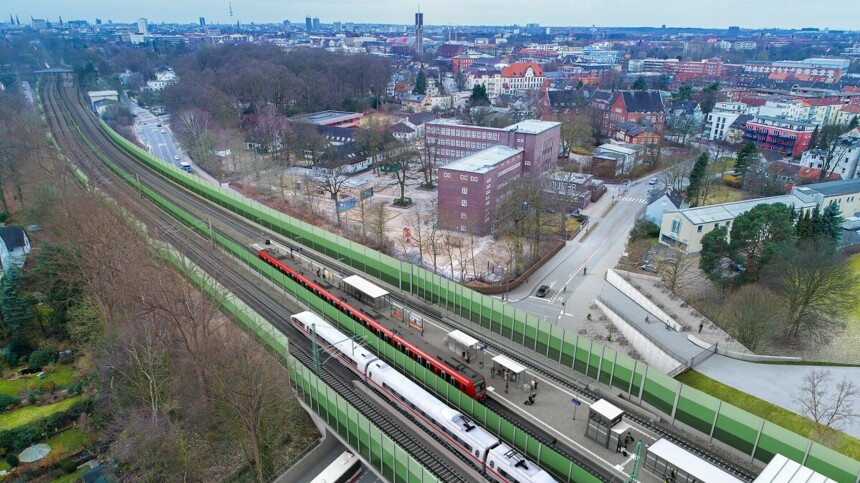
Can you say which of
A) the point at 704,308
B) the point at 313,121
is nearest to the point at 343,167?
the point at 313,121

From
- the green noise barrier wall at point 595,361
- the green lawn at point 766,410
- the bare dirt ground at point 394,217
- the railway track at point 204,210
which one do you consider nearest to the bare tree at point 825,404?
the green lawn at point 766,410

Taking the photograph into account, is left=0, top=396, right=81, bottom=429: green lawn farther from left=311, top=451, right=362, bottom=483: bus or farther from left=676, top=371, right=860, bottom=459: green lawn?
left=676, top=371, right=860, bottom=459: green lawn

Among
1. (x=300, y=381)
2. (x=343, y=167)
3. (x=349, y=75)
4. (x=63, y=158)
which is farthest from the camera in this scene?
(x=349, y=75)

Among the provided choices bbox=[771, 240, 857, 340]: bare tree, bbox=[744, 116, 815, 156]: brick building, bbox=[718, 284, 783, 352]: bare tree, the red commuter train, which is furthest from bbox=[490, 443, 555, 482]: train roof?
bbox=[744, 116, 815, 156]: brick building

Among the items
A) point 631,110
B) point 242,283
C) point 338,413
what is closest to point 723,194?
point 631,110

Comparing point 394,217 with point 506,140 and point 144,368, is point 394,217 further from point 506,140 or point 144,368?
point 144,368

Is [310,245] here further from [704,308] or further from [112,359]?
[704,308]
